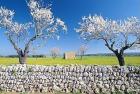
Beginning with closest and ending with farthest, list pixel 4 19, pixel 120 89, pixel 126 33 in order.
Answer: pixel 120 89 → pixel 126 33 → pixel 4 19

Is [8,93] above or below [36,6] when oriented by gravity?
below

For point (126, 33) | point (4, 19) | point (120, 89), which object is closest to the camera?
point (120, 89)

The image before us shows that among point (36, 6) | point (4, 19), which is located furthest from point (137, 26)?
point (4, 19)

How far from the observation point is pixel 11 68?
1169 inches

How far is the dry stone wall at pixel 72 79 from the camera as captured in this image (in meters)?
26.7

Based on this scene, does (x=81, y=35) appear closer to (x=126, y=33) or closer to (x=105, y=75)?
(x=126, y=33)

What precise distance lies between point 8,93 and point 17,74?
1.99 m

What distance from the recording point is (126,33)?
45.5 m

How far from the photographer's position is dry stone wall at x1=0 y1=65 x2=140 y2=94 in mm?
26703

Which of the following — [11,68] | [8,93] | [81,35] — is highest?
[81,35]

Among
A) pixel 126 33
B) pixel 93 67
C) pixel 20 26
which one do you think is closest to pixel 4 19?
pixel 20 26

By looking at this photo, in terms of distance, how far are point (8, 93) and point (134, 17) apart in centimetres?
2447

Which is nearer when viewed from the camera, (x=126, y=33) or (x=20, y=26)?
(x=126, y=33)

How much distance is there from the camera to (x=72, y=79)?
27922 millimetres
